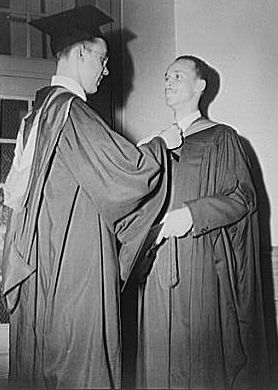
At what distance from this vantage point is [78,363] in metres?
1.22

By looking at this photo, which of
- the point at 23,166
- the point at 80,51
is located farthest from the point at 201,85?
the point at 23,166

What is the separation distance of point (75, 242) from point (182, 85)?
0.44 meters

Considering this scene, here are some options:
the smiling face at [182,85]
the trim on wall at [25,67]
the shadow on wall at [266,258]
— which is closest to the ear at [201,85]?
the smiling face at [182,85]

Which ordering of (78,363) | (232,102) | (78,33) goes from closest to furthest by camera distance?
(78,363) → (78,33) → (232,102)

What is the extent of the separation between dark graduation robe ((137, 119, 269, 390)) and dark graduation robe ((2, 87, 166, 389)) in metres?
0.13

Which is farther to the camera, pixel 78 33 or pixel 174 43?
pixel 174 43

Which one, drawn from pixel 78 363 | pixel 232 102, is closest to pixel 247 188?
pixel 232 102

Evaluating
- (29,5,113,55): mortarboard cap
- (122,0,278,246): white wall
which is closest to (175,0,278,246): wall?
(122,0,278,246): white wall

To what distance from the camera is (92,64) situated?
1353 millimetres

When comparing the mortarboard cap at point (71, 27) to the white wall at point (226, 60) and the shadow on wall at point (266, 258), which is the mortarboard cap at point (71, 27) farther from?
the shadow on wall at point (266, 258)

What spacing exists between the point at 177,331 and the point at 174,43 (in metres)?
0.67

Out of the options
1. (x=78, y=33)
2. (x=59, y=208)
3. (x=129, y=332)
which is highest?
(x=78, y=33)

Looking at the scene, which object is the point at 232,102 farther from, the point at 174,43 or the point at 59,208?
Result: the point at 59,208

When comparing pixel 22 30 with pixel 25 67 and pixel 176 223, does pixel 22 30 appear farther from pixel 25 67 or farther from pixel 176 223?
pixel 176 223
